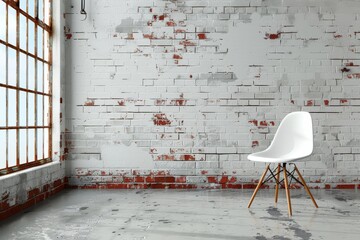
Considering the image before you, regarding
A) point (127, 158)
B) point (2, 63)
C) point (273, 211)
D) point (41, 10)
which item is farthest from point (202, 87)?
point (2, 63)

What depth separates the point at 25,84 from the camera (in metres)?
3.62

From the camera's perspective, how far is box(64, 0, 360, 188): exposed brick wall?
14.6 ft

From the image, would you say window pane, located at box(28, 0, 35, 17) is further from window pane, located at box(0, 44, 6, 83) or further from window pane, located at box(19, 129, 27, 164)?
window pane, located at box(19, 129, 27, 164)

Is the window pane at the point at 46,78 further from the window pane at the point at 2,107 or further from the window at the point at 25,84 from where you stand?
the window pane at the point at 2,107

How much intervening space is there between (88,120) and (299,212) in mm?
2568

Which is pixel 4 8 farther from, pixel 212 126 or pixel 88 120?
pixel 212 126

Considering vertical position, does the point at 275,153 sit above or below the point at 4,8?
below

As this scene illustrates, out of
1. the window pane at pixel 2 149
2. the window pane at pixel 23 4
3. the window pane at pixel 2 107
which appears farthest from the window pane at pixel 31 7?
the window pane at pixel 2 149

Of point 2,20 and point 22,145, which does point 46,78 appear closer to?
point 22,145

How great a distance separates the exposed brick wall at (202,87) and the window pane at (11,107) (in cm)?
114

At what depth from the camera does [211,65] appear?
14.7ft

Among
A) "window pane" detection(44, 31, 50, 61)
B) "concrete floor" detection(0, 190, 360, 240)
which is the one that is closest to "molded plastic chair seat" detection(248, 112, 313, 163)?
"concrete floor" detection(0, 190, 360, 240)

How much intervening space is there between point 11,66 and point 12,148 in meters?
0.72

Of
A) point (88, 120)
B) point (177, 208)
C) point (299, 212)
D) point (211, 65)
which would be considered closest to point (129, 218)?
point (177, 208)
